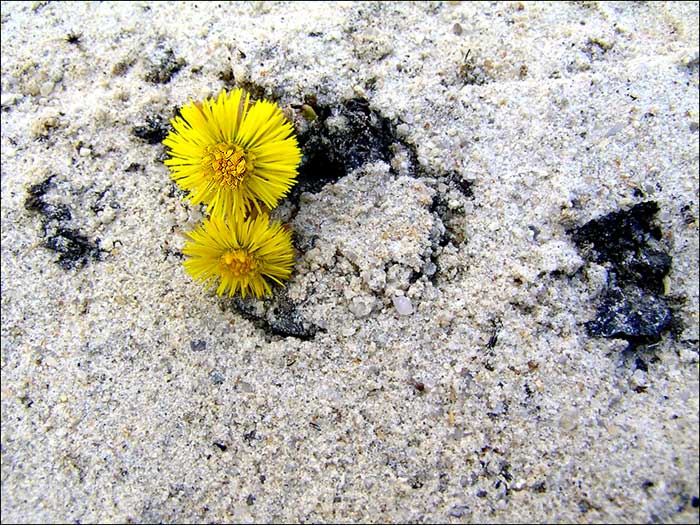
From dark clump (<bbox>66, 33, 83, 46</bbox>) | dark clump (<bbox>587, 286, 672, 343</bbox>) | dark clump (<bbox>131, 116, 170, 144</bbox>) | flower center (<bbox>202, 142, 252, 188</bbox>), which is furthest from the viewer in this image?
dark clump (<bbox>66, 33, 83, 46</bbox>)

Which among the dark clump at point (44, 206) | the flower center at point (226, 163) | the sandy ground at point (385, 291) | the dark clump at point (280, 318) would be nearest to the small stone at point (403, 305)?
the sandy ground at point (385, 291)

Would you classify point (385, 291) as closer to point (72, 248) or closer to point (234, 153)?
A: point (234, 153)

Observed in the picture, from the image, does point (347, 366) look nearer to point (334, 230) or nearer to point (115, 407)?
point (334, 230)

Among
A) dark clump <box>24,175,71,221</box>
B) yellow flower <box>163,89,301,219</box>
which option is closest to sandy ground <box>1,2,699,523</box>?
dark clump <box>24,175,71,221</box>

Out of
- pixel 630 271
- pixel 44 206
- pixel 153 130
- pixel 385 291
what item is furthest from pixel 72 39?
pixel 630 271

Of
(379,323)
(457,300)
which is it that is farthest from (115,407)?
(457,300)

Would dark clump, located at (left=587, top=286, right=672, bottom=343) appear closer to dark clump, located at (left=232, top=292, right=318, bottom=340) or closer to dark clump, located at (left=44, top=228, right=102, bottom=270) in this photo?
dark clump, located at (left=232, top=292, right=318, bottom=340)
